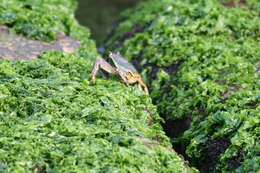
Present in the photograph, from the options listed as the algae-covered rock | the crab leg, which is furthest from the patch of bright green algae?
the algae-covered rock

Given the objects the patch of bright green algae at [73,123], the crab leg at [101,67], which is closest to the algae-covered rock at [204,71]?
the patch of bright green algae at [73,123]

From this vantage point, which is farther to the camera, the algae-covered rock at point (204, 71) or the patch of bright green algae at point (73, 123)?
the algae-covered rock at point (204, 71)

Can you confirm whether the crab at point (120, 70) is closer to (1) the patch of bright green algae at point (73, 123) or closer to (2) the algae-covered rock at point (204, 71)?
(1) the patch of bright green algae at point (73, 123)

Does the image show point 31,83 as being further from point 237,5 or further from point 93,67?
point 237,5

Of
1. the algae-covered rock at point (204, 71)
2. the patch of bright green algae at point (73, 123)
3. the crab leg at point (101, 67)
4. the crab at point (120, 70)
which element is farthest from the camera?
the crab at point (120, 70)

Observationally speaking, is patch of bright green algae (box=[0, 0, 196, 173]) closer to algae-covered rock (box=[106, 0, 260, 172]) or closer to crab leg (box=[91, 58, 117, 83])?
crab leg (box=[91, 58, 117, 83])

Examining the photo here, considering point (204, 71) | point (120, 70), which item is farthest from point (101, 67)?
point (204, 71)
